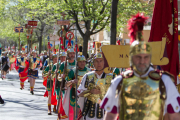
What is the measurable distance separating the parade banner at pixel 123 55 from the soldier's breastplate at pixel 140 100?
0.63m

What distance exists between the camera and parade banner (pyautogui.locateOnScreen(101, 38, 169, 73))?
388 cm

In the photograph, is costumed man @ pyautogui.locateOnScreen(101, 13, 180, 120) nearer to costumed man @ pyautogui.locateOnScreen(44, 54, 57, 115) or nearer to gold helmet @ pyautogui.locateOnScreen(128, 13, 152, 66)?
gold helmet @ pyautogui.locateOnScreen(128, 13, 152, 66)

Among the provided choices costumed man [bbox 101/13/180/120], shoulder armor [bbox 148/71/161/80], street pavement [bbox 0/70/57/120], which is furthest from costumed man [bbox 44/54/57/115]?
shoulder armor [bbox 148/71/161/80]

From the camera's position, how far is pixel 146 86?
10.6 ft

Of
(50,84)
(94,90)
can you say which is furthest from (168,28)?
(50,84)

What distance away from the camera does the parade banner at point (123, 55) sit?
3.88 m

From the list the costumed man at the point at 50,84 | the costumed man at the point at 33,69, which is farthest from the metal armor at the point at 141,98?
the costumed man at the point at 33,69

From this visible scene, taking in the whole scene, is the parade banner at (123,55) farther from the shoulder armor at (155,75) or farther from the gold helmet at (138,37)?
the shoulder armor at (155,75)

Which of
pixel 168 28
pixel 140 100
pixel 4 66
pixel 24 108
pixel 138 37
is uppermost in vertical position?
pixel 168 28

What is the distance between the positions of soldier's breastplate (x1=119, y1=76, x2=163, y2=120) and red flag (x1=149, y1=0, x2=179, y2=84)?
5.19 feet

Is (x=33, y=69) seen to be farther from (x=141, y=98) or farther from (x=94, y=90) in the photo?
(x=141, y=98)

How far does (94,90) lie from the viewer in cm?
533

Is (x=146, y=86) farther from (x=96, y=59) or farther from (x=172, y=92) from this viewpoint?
(x=96, y=59)

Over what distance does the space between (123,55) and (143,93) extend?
0.84m
